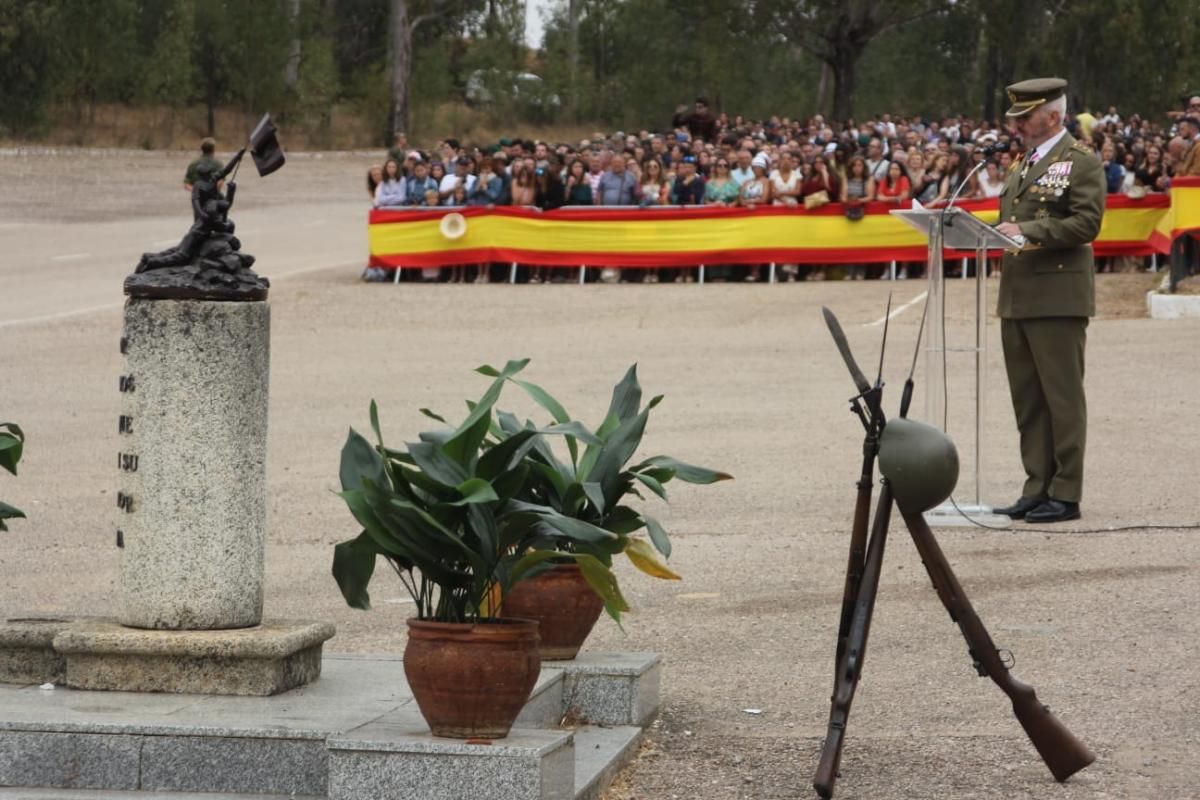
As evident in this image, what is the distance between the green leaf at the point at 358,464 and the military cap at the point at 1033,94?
16.7 ft

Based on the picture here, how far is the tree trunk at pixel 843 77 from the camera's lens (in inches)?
2239

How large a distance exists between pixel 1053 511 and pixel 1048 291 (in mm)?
1098

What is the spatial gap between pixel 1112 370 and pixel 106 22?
45521 mm

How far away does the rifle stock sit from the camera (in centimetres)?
542

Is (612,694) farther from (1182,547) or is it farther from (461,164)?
(461,164)

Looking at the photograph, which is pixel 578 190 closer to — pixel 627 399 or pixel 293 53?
pixel 627 399

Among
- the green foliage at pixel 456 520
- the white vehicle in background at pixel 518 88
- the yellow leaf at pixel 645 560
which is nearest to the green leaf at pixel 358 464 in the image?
the green foliage at pixel 456 520

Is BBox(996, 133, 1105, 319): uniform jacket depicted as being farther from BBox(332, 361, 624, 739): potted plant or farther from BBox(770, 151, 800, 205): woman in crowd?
BBox(770, 151, 800, 205): woman in crowd

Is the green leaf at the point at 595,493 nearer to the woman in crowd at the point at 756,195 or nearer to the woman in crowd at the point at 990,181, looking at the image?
the woman in crowd at the point at 990,181

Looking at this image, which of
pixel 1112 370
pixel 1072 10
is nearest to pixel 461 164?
pixel 1112 370

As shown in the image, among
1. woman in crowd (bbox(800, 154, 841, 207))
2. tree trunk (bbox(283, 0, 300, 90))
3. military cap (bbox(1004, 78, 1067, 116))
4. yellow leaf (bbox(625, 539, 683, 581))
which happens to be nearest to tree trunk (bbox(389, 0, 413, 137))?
tree trunk (bbox(283, 0, 300, 90))

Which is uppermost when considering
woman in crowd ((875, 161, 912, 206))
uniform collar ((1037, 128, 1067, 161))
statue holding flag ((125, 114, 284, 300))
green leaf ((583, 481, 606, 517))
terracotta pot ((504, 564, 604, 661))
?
uniform collar ((1037, 128, 1067, 161))

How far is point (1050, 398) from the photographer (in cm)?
976

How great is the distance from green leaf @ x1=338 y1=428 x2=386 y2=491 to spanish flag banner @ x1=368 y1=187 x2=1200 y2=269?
62.8ft
